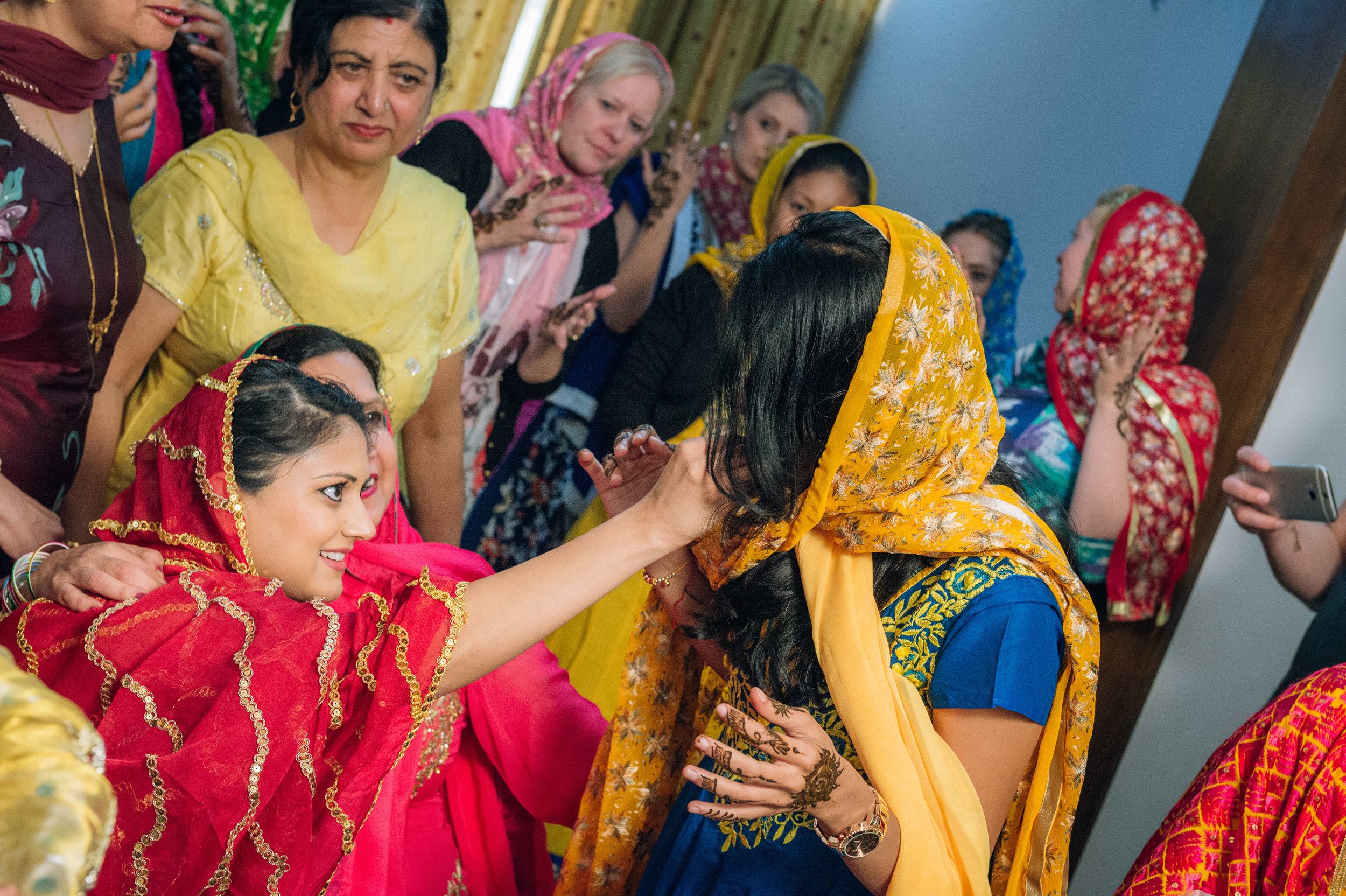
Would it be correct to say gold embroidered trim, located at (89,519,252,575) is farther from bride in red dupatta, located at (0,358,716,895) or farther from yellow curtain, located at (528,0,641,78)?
yellow curtain, located at (528,0,641,78)

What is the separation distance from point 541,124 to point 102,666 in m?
1.72

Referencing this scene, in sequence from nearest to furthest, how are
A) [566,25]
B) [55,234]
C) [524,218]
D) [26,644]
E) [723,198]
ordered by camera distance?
[26,644]
[55,234]
[524,218]
[723,198]
[566,25]

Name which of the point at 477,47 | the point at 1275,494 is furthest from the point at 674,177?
the point at 1275,494

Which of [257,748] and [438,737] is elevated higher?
[257,748]

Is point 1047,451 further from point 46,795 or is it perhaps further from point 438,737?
point 46,795

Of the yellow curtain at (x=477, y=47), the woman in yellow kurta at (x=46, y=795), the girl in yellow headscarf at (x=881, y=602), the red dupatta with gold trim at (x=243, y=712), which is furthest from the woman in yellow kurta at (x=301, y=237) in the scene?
the yellow curtain at (x=477, y=47)

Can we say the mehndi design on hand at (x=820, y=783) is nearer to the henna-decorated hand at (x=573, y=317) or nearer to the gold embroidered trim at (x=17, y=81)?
the gold embroidered trim at (x=17, y=81)

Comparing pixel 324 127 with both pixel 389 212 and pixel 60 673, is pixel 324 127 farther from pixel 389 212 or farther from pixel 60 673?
pixel 60 673

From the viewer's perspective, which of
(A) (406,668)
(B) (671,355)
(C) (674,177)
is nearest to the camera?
(A) (406,668)

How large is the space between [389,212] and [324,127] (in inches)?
7.1

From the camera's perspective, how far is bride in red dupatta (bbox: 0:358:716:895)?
3.12 ft

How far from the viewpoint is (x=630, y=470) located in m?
1.27

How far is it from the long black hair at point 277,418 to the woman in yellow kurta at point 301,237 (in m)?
0.41

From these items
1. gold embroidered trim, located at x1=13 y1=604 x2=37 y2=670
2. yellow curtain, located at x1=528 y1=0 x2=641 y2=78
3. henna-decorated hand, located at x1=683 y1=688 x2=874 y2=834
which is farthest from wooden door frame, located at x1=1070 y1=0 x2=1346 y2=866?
yellow curtain, located at x1=528 y1=0 x2=641 y2=78
